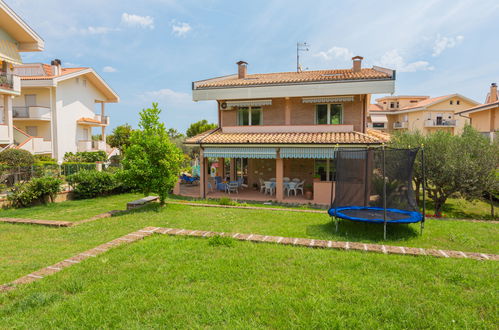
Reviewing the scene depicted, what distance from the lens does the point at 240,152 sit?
19250mm

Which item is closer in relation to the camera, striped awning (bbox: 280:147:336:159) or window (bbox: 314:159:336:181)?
striped awning (bbox: 280:147:336:159)

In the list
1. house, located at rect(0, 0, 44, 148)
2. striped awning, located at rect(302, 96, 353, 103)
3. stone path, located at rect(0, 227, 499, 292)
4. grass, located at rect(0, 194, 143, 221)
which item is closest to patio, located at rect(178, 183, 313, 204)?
grass, located at rect(0, 194, 143, 221)

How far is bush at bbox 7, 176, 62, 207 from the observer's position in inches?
604

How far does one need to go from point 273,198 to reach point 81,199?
11.9 metres

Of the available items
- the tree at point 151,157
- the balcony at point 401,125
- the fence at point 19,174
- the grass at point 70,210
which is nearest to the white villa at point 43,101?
the fence at point 19,174

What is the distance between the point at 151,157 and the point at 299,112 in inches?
455

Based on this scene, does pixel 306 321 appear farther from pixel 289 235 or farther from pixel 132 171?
pixel 132 171

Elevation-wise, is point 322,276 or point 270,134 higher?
point 270,134

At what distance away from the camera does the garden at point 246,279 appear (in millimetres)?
4594

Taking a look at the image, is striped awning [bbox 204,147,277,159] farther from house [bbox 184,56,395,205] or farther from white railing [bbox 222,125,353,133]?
white railing [bbox 222,125,353,133]

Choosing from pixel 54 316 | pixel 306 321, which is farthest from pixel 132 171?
pixel 306 321

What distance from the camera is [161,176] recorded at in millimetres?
14078

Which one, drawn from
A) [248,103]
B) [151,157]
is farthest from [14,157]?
[248,103]

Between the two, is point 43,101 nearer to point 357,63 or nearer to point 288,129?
point 288,129
